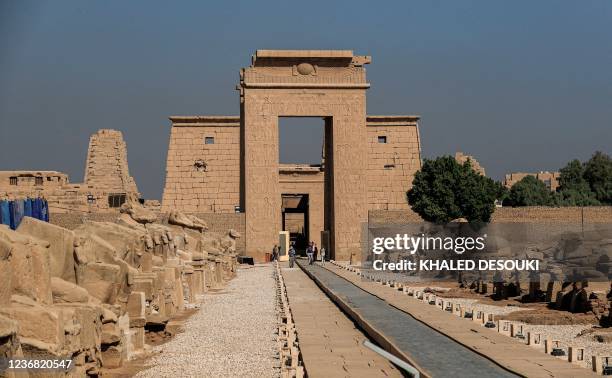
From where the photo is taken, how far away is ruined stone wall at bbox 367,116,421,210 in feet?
135

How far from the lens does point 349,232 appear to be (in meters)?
37.2

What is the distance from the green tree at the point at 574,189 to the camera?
53.7 metres

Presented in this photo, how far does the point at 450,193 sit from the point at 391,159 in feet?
16.3

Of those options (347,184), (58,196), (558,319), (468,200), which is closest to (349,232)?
(347,184)

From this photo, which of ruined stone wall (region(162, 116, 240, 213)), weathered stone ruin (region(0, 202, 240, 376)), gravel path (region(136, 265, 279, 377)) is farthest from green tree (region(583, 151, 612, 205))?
weathered stone ruin (region(0, 202, 240, 376))

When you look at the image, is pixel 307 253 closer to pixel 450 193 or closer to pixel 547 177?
pixel 450 193

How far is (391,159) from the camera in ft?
138

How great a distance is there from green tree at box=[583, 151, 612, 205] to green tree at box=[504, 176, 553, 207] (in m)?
4.33

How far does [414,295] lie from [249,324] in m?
5.17

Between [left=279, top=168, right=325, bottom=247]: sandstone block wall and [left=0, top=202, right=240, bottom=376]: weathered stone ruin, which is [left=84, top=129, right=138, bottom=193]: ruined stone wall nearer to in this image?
[left=279, top=168, right=325, bottom=247]: sandstone block wall

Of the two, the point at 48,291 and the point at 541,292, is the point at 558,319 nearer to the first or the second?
the point at 541,292

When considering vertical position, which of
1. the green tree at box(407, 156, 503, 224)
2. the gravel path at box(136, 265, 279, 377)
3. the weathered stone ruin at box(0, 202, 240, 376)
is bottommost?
the gravel path at box(136, 265, 279, 377)

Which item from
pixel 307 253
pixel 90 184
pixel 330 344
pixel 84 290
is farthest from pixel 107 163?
pixel 84 290

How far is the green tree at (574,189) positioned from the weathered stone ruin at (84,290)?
42424mm
